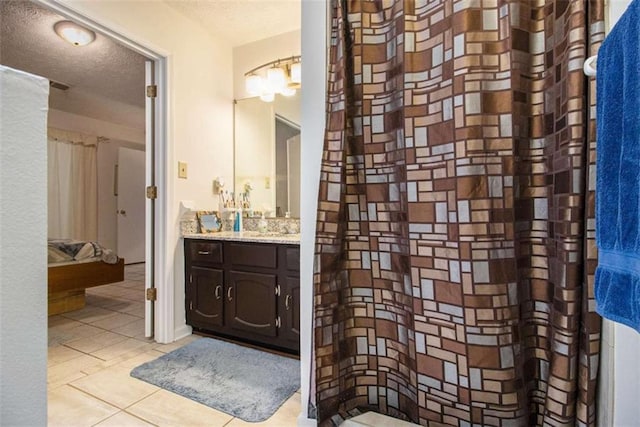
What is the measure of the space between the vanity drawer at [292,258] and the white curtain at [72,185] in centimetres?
429

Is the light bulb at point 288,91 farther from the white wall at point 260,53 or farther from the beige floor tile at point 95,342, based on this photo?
the beige floor tile at point 95,342

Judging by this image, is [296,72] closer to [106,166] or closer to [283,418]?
[283,418]

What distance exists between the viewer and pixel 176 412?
142cm

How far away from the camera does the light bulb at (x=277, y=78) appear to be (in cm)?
250

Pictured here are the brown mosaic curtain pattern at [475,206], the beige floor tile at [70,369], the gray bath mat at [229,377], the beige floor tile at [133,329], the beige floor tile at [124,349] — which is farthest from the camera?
the beige floor tile at [133,329]

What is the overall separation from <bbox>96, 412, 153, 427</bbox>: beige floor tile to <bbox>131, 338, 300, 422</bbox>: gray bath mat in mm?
223

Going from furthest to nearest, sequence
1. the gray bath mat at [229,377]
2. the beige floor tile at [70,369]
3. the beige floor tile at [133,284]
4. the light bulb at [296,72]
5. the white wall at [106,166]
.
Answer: the white wall at [106,166] < the beige floor tile at [133,284] < the light bulb at [296,72] < the beige floor tile at [70,369] < the gray bath mat at [229,377]

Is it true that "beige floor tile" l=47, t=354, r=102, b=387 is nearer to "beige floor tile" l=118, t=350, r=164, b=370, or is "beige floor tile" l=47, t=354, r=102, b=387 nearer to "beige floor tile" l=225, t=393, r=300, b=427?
"beige floor tile" l=118, t=350, r=164, b=370

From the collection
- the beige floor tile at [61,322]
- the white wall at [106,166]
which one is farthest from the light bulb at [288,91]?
the white wall at [106,166]

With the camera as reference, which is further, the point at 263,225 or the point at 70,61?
the point at 70,61

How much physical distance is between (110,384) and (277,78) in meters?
2.38

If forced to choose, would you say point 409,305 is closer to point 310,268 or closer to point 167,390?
point 310,268

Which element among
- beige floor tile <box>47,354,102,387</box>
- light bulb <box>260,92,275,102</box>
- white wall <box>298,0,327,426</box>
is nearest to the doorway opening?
beige floor tile <box>47,354,102,387</box>

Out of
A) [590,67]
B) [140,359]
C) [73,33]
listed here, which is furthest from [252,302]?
[73,33]
